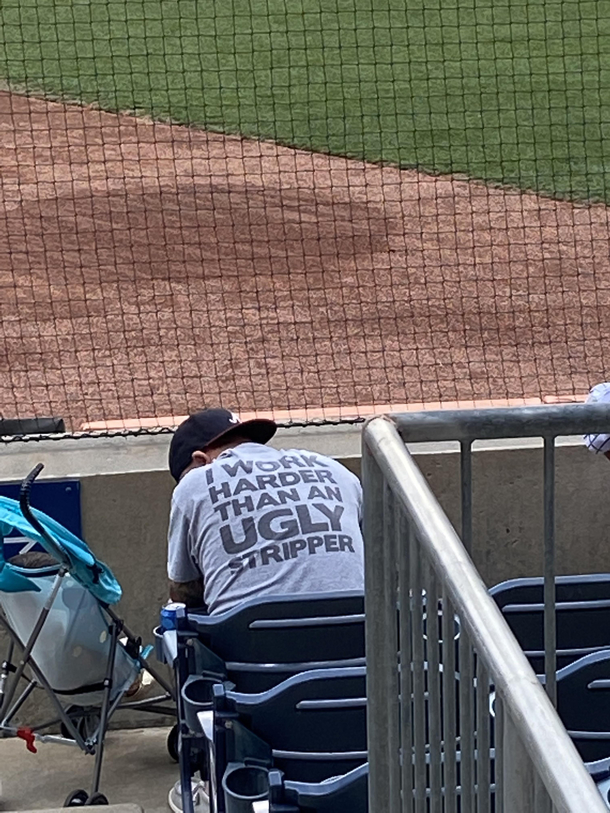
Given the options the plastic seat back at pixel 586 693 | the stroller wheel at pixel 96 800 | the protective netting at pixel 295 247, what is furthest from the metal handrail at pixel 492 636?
the protective netting at pixel 295 247

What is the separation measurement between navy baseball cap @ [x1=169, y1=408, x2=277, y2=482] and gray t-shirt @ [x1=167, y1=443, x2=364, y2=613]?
167 mm

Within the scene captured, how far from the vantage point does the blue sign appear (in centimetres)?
468

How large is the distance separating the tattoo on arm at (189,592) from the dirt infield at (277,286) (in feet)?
10.5

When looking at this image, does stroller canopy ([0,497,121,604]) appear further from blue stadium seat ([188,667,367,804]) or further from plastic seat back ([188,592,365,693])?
blue stadium seat ([188,667,367,804])

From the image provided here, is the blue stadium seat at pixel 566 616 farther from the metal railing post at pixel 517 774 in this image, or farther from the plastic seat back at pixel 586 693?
the metal railing post at pixel 517 774

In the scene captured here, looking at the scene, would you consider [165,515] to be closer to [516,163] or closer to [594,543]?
[594,543]

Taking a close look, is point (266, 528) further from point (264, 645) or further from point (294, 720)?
point (294, 720)

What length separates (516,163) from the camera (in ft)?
44.5

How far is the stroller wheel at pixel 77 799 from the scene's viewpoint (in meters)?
4.15

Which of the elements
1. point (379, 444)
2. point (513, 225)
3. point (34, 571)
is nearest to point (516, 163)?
point (513, 225)

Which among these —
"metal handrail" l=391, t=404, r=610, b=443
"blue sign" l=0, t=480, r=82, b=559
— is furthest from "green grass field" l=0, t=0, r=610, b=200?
"metal handrail" l=391, t=404, r=610, b=443

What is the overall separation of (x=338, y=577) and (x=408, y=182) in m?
9.19

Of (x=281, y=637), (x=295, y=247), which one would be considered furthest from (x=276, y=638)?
(x=295, y=247)

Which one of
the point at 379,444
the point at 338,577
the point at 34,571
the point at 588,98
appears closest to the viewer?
the point at 379,444
